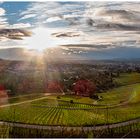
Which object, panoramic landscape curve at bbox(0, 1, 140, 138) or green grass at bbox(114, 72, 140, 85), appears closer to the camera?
panoramic landscape curve at bbox(0, 1, 140, 138)

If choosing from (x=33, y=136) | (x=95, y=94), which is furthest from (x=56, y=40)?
(x=33, y=136)

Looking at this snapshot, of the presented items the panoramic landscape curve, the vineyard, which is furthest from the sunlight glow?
the vineyard

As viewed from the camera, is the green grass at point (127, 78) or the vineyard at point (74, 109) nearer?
the vineyard at point (74, 109)

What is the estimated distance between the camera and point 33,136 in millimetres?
4387

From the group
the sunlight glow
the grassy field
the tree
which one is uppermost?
the sunlight glow

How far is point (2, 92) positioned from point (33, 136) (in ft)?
1.59

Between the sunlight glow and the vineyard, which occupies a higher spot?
the sunlight glow

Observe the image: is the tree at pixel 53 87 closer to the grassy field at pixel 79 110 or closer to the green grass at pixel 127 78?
the grassy field at pixel 79 110

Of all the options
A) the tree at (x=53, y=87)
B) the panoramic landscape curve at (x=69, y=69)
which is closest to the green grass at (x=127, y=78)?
the panoramic landscape curve at (x=69, y=69)

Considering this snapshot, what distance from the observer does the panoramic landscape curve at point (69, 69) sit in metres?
4.42

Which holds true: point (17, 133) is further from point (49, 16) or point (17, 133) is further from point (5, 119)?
point (49, 16)

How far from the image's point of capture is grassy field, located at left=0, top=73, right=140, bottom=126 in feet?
14.5

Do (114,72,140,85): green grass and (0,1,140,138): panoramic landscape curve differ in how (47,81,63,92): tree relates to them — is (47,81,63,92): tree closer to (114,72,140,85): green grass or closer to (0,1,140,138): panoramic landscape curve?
(0,1,140,138): panoramic landscape curve

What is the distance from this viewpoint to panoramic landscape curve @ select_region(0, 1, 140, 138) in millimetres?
4422
